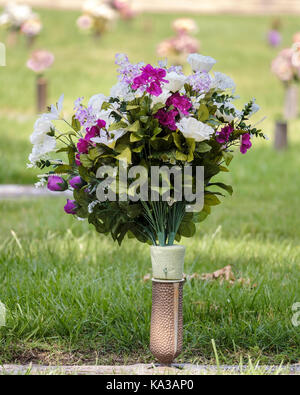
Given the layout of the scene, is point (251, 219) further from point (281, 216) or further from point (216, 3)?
point (216, 3)

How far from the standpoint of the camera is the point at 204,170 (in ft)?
9.27

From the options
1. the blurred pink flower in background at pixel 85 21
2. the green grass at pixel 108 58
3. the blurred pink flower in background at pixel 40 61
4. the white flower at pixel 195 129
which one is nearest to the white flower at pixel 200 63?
the white flower at pixel 195 129

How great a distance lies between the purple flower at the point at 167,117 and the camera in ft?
8.89

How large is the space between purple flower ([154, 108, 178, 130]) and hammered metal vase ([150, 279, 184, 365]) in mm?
661

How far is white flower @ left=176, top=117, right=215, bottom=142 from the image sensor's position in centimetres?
265

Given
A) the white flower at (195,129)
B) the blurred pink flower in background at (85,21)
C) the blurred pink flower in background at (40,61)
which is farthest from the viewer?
the blurred pink flower in background at (85,21)

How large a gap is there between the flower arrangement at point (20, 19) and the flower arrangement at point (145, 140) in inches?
501

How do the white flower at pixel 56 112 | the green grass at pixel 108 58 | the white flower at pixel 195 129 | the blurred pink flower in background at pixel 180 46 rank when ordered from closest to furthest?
the white flower at pixel 195 129 < the white flower at pixel 56 112 < the blurred pink flower in background at pixel 180 46 < the green grass at pixel 108 58

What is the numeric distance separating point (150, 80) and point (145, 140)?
24 cm

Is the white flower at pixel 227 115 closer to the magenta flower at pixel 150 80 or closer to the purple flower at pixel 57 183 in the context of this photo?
the magenta flower at pixel 150 80

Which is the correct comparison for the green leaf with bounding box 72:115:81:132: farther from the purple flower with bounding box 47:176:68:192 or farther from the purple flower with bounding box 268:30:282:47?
the purple flower with bounding box 268:30:282:47

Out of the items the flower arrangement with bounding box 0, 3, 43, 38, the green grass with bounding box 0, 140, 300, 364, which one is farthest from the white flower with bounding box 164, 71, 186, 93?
the flower arrangement with bounding box 0, 3, 43, 38
